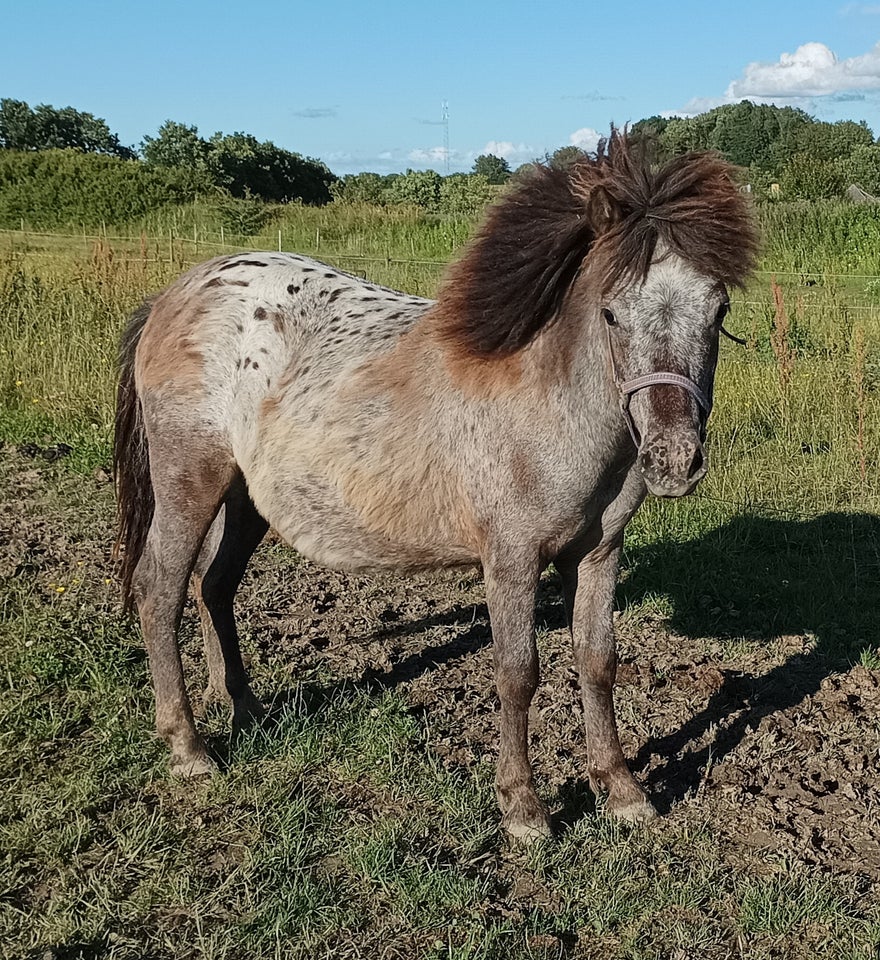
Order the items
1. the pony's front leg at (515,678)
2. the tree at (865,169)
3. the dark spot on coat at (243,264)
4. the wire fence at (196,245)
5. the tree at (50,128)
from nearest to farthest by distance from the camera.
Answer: the pony's front leg at (515,678) → the dark spot on coat at (243,264) → the wire fence at (196,245) → the tree at (865,169) → the tree at (50,128)

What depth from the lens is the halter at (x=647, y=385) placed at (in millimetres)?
2752

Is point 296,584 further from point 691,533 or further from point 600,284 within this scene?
point 600,284

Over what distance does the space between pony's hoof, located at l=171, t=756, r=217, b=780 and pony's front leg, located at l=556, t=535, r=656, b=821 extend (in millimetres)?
1508

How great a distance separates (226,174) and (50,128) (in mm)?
20640

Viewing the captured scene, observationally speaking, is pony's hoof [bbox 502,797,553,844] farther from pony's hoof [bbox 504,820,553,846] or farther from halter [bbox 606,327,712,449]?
halter [bbox 606,327,712,449]

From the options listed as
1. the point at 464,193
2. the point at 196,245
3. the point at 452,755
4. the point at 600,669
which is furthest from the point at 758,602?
the point at 464,193

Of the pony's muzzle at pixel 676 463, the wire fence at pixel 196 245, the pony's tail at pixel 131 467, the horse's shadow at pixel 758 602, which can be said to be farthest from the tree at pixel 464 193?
the pony's muzzle at pixel 676 463

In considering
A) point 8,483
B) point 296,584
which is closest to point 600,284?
point 296,584

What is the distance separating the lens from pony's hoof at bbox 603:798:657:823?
352 cm

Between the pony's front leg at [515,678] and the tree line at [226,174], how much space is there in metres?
1.47

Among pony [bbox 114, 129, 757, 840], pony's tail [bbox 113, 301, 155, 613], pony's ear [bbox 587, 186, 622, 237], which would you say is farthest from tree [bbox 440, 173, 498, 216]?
pony's ear [bbox 587, 186, 622, 237]

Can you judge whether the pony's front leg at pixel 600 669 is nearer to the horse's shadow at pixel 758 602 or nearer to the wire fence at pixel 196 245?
the horse's shadow at pixel 758 602

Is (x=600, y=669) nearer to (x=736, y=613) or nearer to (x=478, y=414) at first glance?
(x=478, y=414)

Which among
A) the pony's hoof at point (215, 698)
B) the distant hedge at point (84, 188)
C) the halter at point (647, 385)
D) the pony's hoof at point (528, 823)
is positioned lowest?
the pony's hoof at point (528, 823)
